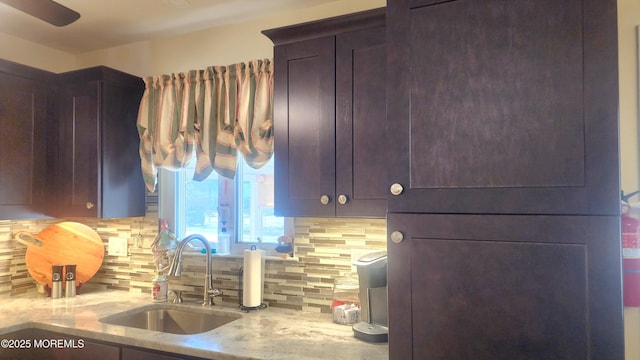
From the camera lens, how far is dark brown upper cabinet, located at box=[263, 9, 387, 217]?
1.64 metres

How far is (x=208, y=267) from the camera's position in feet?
7.16

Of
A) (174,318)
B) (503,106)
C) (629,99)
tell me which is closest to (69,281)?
(174,318)

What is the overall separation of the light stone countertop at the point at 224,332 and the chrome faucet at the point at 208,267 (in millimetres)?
65

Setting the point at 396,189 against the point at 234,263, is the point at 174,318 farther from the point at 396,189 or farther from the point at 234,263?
the point at 396,189

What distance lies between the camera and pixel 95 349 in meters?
1.76

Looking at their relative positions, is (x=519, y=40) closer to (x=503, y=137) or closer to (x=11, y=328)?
(x=503, y=137)

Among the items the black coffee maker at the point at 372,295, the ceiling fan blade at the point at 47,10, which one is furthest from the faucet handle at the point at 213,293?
the ceiling fan blade at the point at 47,10

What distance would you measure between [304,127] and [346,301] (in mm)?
815

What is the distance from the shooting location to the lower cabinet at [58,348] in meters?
1.70

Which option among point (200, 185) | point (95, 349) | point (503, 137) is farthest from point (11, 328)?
point (503, 137)

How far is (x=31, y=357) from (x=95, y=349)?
40cm

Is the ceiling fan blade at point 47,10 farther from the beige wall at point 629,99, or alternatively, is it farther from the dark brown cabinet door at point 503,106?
the beige wall at point 629,99

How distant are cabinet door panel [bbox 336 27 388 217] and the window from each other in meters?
0.62

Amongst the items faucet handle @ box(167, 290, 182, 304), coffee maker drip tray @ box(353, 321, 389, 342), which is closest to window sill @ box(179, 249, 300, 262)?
faucet handle @ box(167, 290, 182, 304)
